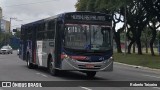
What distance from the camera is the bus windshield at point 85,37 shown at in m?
21.2

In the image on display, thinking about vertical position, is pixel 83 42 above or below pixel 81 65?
above

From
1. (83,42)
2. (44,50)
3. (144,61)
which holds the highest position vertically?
(83,42)

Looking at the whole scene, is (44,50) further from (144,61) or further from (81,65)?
(144,61)

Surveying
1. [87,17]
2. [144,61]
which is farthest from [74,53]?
[144,61]

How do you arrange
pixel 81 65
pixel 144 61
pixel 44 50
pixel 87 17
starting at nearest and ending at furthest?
pixel 81 65
pixel 87 17
pixel 44 50
pixel 144 61

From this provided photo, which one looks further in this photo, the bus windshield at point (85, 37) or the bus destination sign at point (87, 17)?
the bus destination sign at point (87, 17)

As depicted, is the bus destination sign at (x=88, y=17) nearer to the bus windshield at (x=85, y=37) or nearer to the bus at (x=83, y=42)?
the bus at (x=83, y=42)

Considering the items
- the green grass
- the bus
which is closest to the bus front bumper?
the bus

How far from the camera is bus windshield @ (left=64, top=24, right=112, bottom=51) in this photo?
21.2 metres

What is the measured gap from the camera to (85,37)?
2120 cm

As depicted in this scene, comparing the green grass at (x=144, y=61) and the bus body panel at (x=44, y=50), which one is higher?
the bus body panel at (x=44, y=50)

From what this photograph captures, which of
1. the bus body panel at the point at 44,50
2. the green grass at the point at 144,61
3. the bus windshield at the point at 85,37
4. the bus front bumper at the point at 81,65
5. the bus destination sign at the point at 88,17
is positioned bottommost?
the green grass at the point at 144,61

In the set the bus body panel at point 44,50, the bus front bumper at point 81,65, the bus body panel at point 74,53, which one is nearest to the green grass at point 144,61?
the bus body panel at point 44,50

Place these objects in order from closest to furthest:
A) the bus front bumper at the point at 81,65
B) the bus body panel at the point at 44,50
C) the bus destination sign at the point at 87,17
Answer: the bus front bumper at the point at 81,65, the bus destination sign at the point at 87,17, the bus body panel at the point at 44,50
